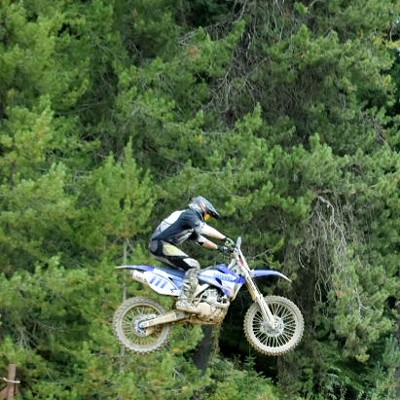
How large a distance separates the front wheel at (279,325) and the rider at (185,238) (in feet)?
2.26

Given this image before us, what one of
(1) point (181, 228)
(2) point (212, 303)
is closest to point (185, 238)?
(1) point (181, 228)

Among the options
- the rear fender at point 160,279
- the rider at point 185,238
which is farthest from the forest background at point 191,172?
the rider at point 185,238

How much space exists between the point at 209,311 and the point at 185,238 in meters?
0.80

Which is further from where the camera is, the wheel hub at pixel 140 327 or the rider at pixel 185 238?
the wheel hub at pixel 140 327

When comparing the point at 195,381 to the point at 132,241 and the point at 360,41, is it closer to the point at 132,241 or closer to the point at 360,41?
the point at 132,241

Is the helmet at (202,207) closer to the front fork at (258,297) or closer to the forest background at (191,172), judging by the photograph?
the front fork at (258,297)

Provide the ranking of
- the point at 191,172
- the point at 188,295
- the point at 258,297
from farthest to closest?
the point at 191,172
the point at 258,297
the point at 188,295

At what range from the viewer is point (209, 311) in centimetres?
1024

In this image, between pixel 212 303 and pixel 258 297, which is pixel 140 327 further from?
pixel 258 297

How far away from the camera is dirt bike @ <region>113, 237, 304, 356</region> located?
1021 centimetres

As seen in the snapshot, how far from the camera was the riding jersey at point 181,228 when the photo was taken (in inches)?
388

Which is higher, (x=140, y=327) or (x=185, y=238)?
(x=185, y=238)

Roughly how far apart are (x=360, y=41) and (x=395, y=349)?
6427 millimetres

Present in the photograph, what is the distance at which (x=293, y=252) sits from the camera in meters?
18.1
